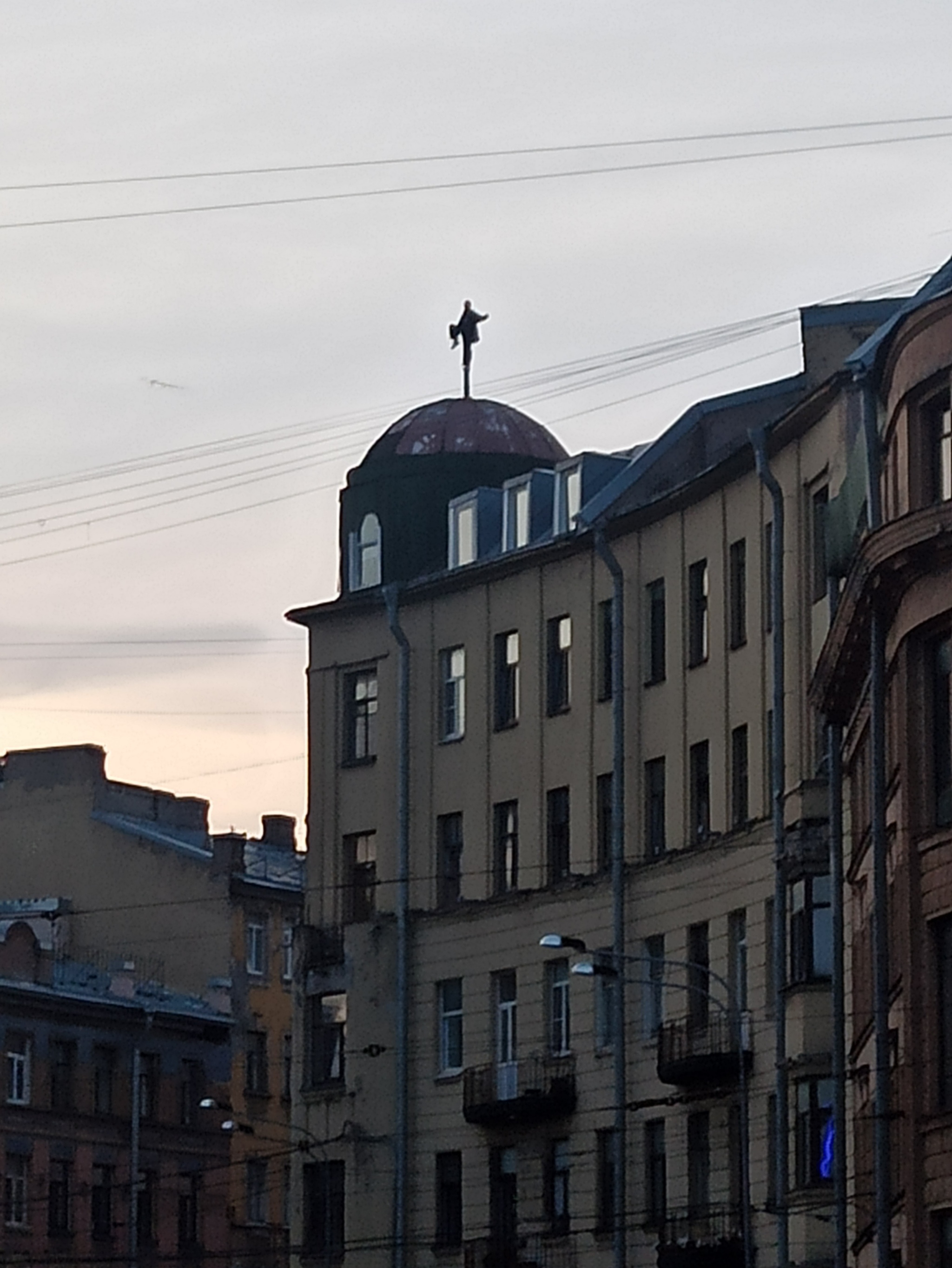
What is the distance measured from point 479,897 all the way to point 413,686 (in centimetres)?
445

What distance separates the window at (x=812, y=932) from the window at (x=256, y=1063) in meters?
37.2

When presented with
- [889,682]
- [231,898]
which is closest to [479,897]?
[889,682]

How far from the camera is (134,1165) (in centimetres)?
8188

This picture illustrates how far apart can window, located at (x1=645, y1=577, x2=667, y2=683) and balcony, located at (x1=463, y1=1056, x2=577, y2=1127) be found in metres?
6.96

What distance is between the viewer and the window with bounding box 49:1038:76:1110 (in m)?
80.8

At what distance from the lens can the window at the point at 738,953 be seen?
53.3 meters

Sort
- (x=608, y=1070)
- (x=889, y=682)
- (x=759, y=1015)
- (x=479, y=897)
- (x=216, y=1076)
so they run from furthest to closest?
(x=216, y=1076)
(x=479, y=897)
(x=608, y=1070)
(x=759, y=1015)
(x=889, y=682)

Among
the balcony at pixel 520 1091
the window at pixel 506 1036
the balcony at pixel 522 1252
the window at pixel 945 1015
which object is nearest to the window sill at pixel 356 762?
the window at pixel 506 1036

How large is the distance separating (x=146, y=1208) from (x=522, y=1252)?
1032 inches

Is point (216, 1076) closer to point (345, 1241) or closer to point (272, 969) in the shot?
point (272, 969)

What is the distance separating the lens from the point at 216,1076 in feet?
278

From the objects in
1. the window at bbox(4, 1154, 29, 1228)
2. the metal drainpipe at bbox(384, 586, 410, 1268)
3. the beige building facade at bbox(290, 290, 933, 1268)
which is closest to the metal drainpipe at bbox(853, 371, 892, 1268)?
the beige building facade at bbox(290, 290, 933, 1268)

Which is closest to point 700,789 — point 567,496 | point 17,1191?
point 567,496

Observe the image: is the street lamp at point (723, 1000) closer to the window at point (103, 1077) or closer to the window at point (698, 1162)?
the window at point (698, 1162)
